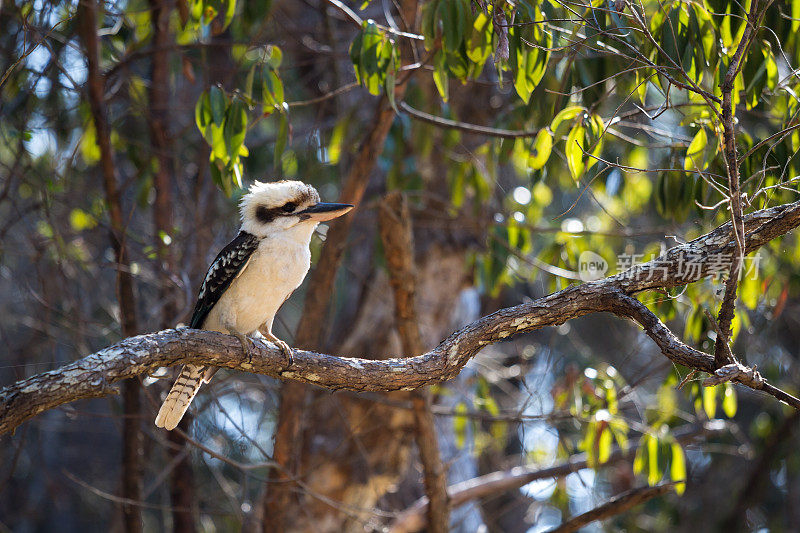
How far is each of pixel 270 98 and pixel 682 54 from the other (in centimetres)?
143

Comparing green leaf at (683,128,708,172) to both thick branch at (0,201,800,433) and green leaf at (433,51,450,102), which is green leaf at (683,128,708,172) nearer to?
thick branch at (0,201,800,433)

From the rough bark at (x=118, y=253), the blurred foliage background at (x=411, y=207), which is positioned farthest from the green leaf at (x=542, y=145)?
the rough bark at (x=118, y=253)

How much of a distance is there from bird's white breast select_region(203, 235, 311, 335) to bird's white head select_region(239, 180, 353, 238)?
62 millimetres

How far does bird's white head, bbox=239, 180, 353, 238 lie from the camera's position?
3.04 m

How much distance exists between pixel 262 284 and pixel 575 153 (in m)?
1.29

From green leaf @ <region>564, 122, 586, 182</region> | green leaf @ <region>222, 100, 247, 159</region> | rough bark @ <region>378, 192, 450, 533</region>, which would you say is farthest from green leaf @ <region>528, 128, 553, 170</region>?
green leaf @ <region>222, 100, 247, 159</region>

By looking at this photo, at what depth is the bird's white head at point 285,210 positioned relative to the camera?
3.04 m

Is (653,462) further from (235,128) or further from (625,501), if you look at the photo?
(235,128)

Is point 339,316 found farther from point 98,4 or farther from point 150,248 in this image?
point 98,4

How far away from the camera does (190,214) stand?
457cm

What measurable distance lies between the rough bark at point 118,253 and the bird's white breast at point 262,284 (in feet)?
2.62

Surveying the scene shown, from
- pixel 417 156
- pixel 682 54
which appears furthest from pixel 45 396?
pixel 417 156

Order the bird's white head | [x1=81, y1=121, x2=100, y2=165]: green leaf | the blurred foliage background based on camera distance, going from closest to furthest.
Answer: the blurred foliage background
the bird's white head
[x1=81, y1=121, x2=100, y2=165]: green leaf

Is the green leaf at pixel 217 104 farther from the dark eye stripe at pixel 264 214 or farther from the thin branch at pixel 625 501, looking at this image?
the thin branch at pixel 625 501
